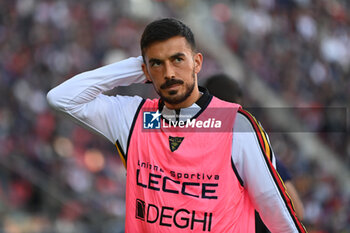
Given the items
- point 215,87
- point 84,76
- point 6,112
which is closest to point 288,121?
point 6,112

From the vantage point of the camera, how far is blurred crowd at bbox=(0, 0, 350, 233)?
26.1 feet

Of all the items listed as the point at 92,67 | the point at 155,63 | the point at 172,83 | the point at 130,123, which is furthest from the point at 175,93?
the point at 92,67

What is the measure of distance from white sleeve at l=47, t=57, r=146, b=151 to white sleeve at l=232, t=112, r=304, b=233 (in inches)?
18.0

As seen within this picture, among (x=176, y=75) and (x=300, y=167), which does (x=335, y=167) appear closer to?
(x=300, y=167)

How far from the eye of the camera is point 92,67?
10.1 meters

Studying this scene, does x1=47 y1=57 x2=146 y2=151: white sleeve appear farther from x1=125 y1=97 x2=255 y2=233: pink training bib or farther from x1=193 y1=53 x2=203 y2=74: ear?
x1=193 y1=53 x2=203 y2=74: ear

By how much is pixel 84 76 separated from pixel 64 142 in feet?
21.0

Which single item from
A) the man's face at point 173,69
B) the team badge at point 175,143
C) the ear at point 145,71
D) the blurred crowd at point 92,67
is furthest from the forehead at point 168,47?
the blurred crowd at point 92,67

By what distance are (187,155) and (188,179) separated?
86 mm

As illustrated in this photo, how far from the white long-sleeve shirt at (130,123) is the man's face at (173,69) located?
0.25ft

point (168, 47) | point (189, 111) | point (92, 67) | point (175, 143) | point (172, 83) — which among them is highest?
point (168, 47)

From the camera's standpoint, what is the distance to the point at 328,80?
1078 centimetres

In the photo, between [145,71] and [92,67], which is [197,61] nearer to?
[145,71]

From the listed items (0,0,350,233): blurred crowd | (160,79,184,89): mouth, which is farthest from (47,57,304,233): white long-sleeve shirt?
(0,0,350,233): blurred crowd
